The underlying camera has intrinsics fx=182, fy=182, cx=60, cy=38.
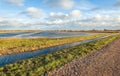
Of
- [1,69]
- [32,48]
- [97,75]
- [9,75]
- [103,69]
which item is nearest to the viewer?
[97,75]

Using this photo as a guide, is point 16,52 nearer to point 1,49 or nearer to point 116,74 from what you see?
point 1,49

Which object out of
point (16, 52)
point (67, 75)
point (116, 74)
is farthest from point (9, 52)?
point (116, 74)

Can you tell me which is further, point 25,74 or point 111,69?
point 111,69

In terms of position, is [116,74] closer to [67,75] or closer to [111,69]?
[111,69]

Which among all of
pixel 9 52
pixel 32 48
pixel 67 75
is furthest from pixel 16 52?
pixel 67 75

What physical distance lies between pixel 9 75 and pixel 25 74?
1438mm

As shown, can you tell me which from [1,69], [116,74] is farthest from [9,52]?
[116,74]

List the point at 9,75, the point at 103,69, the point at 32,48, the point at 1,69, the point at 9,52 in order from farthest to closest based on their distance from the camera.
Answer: the point at 32,48, the point at 9,52, the point at 1,69, the point at 103,69, the point at 9,75

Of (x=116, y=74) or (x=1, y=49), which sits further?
(x=1, y=49)

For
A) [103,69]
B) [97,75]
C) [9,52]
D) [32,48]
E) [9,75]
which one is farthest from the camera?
[32,48]

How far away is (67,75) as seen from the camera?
14.9m

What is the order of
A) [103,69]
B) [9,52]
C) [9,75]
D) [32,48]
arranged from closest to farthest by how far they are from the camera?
[9,75] < [103,69] < [9,52] < [32,48]

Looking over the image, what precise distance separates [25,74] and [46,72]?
185cm

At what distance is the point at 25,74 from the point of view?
15.3 meters
